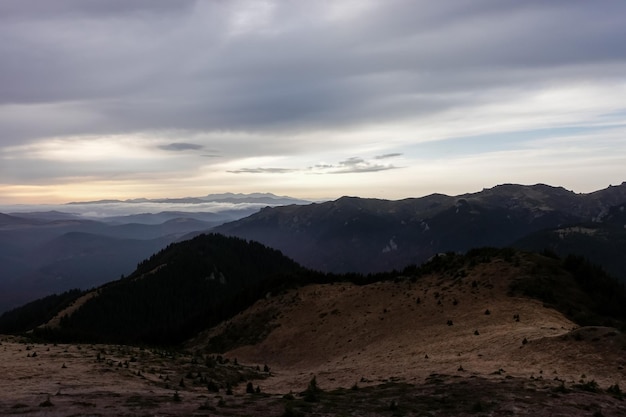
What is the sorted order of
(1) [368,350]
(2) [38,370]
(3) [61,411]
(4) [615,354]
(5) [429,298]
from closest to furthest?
(3) [61,411], (4) [615,354], (2) [38,370], (1) [368,350], (5) [429,298]

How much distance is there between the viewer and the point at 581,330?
25.4m

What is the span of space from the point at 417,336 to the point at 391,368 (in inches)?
404

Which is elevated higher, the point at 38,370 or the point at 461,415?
the point at 461,415

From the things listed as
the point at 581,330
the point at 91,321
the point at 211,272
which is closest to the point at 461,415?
the point at 581,330

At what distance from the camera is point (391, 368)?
26.3m

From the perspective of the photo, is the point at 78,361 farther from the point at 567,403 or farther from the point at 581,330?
the point at 581,330

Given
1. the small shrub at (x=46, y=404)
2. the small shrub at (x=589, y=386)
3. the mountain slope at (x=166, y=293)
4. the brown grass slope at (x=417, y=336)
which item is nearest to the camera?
the small shrub at (x=46, y=404)

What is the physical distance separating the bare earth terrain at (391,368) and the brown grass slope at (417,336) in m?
0.14

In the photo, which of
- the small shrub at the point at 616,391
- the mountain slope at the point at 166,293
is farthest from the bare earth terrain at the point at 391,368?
the mountain slope at the point at 166,293

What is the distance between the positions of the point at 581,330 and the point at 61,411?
87.7 feet

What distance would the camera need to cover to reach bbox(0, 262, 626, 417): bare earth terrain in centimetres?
1600

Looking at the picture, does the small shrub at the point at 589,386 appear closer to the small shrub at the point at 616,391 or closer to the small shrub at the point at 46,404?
the small shrub at the point at 616,391

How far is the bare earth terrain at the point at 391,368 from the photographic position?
16.0 meters

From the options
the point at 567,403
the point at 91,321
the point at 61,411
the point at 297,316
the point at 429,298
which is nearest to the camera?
the point at 61,411
